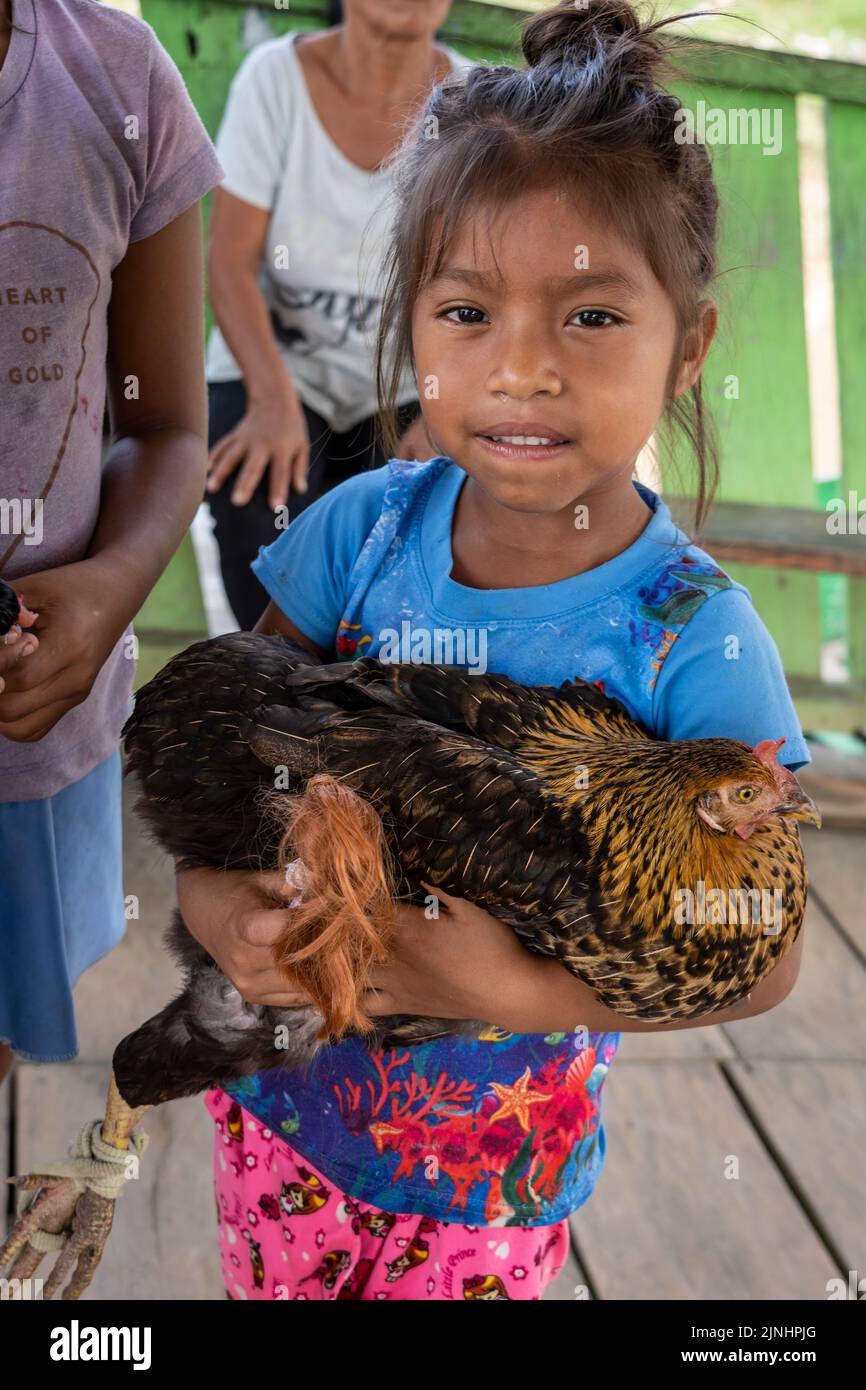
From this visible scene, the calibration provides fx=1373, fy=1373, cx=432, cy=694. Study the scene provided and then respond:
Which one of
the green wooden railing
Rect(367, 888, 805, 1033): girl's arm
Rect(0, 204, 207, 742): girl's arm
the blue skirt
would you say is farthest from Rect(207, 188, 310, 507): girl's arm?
Rect(367, 888, 805, 1033): girl's arm

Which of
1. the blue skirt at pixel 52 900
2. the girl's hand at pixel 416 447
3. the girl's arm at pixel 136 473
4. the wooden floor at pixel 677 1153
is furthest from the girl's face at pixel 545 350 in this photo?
the wooden floor at pixel 677 1153

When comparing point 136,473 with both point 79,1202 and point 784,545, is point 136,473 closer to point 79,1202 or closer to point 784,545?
point 79,1202

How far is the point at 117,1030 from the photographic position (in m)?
2.67

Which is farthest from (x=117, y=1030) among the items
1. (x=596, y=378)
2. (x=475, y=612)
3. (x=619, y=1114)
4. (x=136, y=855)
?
(x=596, y=378)

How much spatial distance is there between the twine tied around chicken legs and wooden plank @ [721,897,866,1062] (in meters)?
1.48

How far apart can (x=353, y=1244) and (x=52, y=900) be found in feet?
1.64

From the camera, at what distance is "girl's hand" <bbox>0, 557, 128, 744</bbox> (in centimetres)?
128

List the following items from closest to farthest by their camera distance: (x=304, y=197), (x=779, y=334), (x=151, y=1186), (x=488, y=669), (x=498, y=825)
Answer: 1. (x=498, y=825)
2. (x=488, y=669)
3. (x=151, y=1186)
4. (x=304, y=197)
5. (x=779, y=334)

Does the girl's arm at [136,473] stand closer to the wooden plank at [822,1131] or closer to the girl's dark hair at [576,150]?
the girl's dark hair at [576,150]

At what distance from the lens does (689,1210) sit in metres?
2.28

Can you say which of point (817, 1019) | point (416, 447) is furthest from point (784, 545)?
point (416, 447)

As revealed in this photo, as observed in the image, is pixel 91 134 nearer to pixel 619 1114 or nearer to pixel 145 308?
pixel 145 308

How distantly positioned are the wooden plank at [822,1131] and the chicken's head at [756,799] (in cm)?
136

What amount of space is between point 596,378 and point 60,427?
592 millimetres
